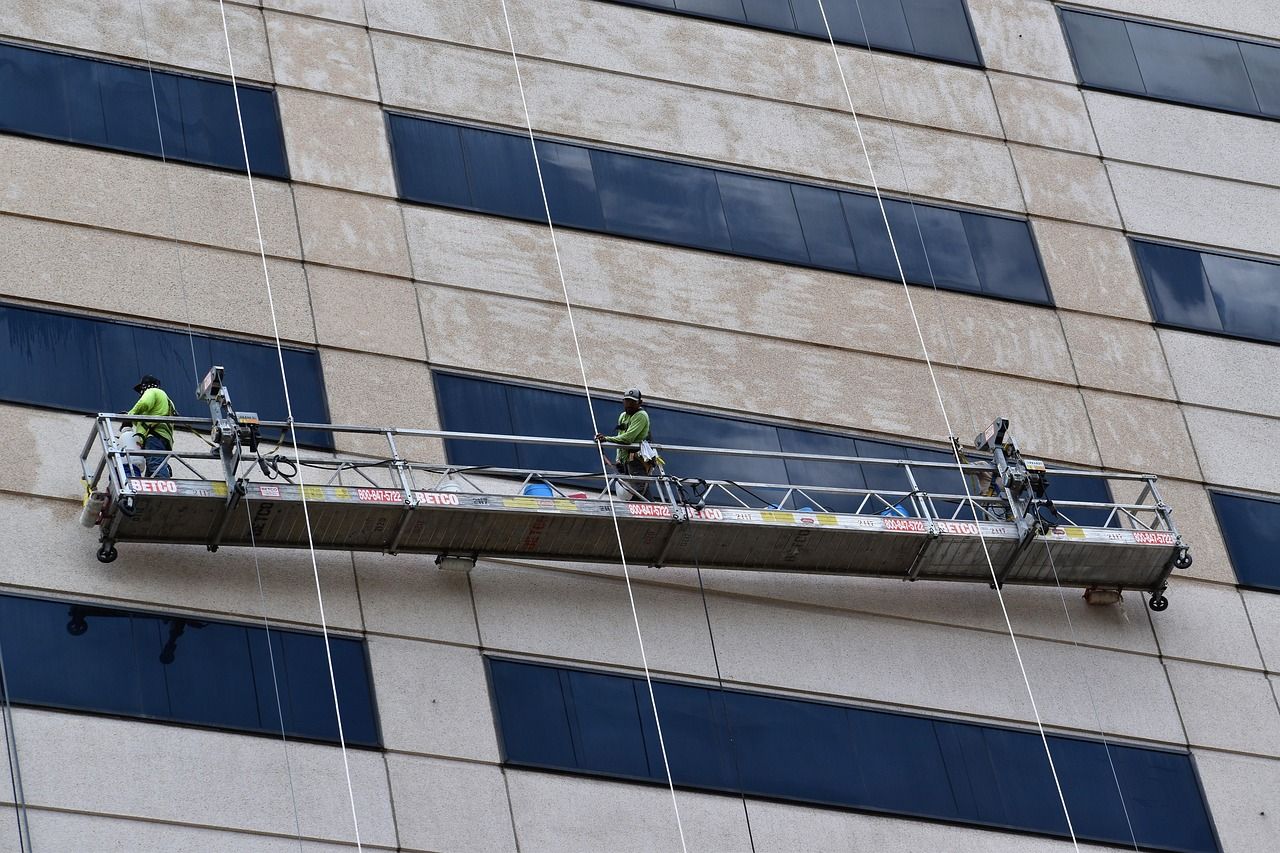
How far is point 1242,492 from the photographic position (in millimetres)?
35062

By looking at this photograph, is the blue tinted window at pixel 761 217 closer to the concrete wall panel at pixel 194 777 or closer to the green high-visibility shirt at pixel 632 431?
the green high-visibility shirt at pixel 632 431

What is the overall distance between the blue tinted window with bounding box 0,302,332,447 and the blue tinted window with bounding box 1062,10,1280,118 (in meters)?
17.1

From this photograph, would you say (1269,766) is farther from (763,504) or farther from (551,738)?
(551,738)

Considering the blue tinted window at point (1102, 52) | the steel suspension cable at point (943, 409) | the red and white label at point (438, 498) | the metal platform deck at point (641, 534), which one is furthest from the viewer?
the blue tinted window at point (1102, 52)

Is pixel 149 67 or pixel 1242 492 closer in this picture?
pixel 149 67

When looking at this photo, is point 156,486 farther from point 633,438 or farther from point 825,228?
point 825,228

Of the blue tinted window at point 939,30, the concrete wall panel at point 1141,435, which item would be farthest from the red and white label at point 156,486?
the blue tinted window at point 939,30

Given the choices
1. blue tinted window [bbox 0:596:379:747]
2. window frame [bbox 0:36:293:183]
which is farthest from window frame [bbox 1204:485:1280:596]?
window frame [bbox 0:36:293:183]

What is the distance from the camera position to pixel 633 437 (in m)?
30.3

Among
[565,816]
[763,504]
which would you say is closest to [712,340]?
[763,504]

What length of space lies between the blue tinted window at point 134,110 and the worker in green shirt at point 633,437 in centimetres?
660

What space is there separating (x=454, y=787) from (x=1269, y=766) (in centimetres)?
1261

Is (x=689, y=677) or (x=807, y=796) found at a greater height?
(x=689, y=677)

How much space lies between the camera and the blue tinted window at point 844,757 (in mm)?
28609
